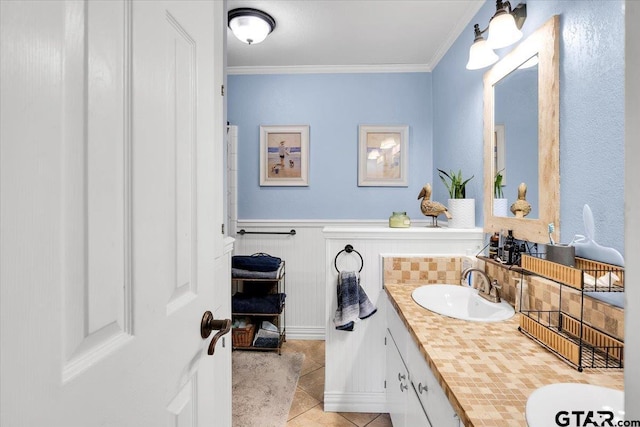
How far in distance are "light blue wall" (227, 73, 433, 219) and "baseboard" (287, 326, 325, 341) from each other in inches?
43.1

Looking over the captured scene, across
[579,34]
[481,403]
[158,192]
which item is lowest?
[481,403]

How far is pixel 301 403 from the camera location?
2.07 meters

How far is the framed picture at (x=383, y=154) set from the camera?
3.08 metres

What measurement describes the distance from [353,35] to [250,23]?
32.0 inches

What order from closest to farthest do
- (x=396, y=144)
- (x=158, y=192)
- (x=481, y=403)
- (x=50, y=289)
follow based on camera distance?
(x=50, y=289) < (x=158, y=192) < (x=481, y=403) < (x=396, y=144)

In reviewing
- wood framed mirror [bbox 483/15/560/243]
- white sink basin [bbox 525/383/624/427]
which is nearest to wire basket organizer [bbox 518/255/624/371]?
white sink basin [bbox 525/383/624/427]

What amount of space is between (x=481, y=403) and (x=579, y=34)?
1276 millimetres

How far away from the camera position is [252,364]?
2.54 meters

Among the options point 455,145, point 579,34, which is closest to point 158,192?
point 579,34

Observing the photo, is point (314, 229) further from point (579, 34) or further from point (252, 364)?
point (579, 34)

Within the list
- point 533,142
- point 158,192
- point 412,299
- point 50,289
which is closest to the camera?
point 50,289

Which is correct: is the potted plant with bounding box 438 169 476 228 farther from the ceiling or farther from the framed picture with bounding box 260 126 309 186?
the framed picture with bounding box 260 126 309 186

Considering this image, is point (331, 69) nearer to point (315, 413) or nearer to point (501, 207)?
point (501, 207)

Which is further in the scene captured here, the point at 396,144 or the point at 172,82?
the point at 396,144
